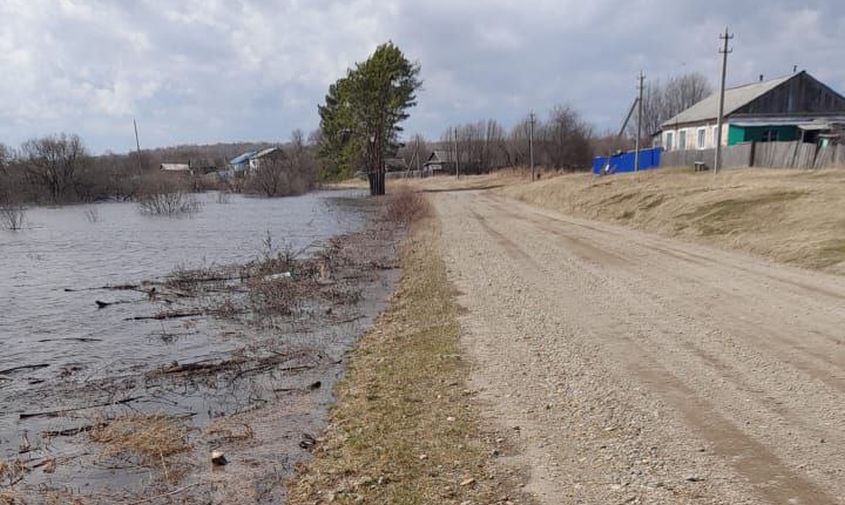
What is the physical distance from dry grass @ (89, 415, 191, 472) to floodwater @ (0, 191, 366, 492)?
569 millimetres

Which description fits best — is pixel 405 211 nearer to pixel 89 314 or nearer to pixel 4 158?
pixel 89 314

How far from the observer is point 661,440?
16.0ft

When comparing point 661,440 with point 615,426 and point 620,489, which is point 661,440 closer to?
point 615,426

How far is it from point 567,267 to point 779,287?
4.57 metres

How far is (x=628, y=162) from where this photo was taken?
168 ft

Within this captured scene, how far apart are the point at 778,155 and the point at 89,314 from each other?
1353 inches

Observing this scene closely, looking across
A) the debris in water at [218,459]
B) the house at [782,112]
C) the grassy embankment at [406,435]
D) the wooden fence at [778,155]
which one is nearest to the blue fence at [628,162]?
the house at [782,112]

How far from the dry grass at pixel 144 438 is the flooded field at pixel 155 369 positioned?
5 centimetres

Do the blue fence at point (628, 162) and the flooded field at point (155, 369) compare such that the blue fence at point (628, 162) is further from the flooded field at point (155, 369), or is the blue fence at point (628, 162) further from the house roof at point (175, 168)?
the house roof at point (175, 168)

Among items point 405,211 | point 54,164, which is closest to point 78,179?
point 54,164

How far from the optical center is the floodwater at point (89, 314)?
788cm

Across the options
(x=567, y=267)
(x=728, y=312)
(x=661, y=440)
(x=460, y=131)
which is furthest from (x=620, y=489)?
(x=460, y=131)

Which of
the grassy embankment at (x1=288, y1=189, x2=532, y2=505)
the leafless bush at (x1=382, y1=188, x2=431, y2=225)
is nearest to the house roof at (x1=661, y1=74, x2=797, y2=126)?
the leafless bush at (x1=382, y1=188, x2=431, y2=225)

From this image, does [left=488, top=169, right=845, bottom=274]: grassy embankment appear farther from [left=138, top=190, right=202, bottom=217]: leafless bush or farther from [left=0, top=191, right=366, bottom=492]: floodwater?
[left=138, top=190, right=202, bottom=217]: leafless bush
